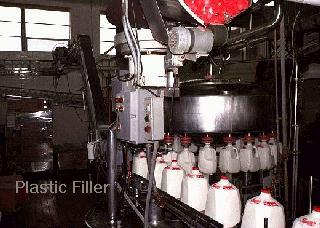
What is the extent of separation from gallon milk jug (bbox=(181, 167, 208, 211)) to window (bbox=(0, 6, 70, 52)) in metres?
7.59

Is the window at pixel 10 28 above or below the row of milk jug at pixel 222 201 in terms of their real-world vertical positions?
above

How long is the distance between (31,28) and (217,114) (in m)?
6.68

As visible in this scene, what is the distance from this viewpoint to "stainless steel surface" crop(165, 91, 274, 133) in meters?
5.32

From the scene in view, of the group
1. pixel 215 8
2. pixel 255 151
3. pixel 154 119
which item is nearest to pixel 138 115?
pixel 154 119

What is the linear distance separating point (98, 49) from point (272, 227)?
8.86 metres

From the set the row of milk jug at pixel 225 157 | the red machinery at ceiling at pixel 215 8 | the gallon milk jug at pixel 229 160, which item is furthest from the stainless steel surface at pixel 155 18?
the gallon milk jug at pixel 229 160

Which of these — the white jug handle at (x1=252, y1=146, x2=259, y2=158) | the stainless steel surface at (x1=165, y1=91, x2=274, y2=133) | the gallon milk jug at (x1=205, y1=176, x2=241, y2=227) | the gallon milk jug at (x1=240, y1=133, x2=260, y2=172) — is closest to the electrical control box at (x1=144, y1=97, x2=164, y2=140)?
the gallon milk jug at (x1=205, y1=176, x2=241, y2=227)

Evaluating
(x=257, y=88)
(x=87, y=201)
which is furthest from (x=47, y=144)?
(x=257, y=88)

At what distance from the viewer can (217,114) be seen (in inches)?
210

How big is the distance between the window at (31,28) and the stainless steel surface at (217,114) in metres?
5.03

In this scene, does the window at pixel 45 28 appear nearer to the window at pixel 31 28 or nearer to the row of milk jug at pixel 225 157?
the window at pixel 31 28

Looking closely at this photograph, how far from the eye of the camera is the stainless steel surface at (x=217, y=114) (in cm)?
532

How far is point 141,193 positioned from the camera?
2816mm

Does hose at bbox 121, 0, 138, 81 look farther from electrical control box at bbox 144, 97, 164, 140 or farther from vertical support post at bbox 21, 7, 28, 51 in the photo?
vertical support post at bbox 21, 7, 28, 51
